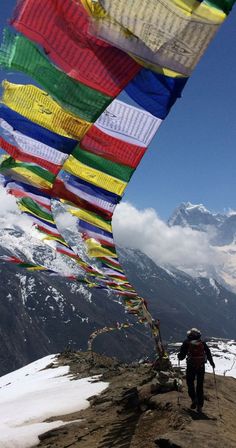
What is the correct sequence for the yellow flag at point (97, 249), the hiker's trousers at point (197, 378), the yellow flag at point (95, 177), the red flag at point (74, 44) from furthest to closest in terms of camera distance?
the yellow flag at point (97, 249)
the yellow flag at point (95, 177)
the hiker's trousers at point (197, 378)
the red flag at point (74, 44)

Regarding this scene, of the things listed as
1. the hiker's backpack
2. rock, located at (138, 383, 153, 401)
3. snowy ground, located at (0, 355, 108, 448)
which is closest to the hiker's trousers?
the hiker's backpack

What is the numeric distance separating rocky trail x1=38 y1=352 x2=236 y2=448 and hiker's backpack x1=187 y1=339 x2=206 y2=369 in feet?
4.27

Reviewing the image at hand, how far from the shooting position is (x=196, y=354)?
13.9 metres

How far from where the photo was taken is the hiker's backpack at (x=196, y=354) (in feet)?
45.4

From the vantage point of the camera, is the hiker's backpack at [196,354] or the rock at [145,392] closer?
the hiker's backpack at [196,354]

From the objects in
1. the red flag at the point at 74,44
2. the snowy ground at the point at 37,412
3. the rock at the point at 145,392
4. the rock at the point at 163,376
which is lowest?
the snowy ground at the point at 37,412

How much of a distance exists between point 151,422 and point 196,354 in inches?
95.6

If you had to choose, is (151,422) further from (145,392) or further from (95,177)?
(95,177)

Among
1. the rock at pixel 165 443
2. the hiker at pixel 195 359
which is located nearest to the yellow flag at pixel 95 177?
the hiker at pixel 195 359

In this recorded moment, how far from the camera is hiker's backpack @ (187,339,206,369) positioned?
13.9 meters

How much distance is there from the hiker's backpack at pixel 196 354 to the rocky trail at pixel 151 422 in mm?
1301

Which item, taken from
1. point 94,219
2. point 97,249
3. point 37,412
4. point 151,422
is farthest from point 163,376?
point 97,249

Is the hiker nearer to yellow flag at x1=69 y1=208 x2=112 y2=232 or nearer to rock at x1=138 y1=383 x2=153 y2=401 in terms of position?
rock at x1=138 y1=383 x2=153 y2=401

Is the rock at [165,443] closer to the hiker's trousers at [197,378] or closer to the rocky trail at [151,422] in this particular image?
the rocky trail at [151,422]
